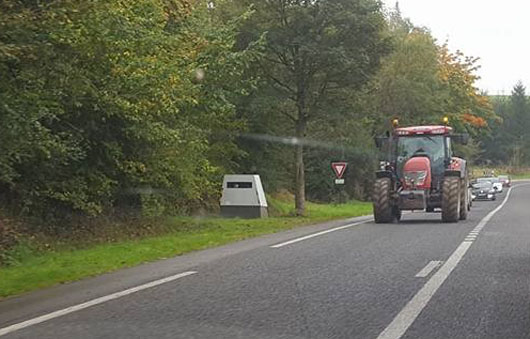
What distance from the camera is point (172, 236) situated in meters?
21.1

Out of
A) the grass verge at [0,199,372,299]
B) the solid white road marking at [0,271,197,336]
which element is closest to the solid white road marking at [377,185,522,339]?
the solid white road marking at [0,271,197,336]

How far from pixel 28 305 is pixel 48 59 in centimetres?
502

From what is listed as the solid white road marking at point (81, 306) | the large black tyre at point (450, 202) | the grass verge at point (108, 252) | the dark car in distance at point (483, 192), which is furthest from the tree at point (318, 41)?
the dark car in distance at point (483, 192)

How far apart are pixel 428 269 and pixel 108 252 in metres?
7.00

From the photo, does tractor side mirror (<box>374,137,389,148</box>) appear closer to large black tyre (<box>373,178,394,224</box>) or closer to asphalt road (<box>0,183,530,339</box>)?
large black tyre (<box>373,178,394,224</box>)

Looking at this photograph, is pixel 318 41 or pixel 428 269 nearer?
pixel 428 269

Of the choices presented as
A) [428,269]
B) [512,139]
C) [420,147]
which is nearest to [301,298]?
[428,269]

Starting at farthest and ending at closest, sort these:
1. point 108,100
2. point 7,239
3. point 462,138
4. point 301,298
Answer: point 462,138 → point 108,100 → point 7,239 → point 301,298

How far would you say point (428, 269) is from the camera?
12.4m

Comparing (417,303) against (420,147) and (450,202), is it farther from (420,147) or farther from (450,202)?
(420,147)

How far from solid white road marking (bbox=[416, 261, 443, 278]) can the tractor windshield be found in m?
12.9

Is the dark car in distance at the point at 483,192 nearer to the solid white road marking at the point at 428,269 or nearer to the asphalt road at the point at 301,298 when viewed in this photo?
the asphalt road at the point at 301,298

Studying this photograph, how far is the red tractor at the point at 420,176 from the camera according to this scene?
24.9 metres

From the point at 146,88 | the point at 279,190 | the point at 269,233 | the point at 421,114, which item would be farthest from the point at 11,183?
the point at 421,114
